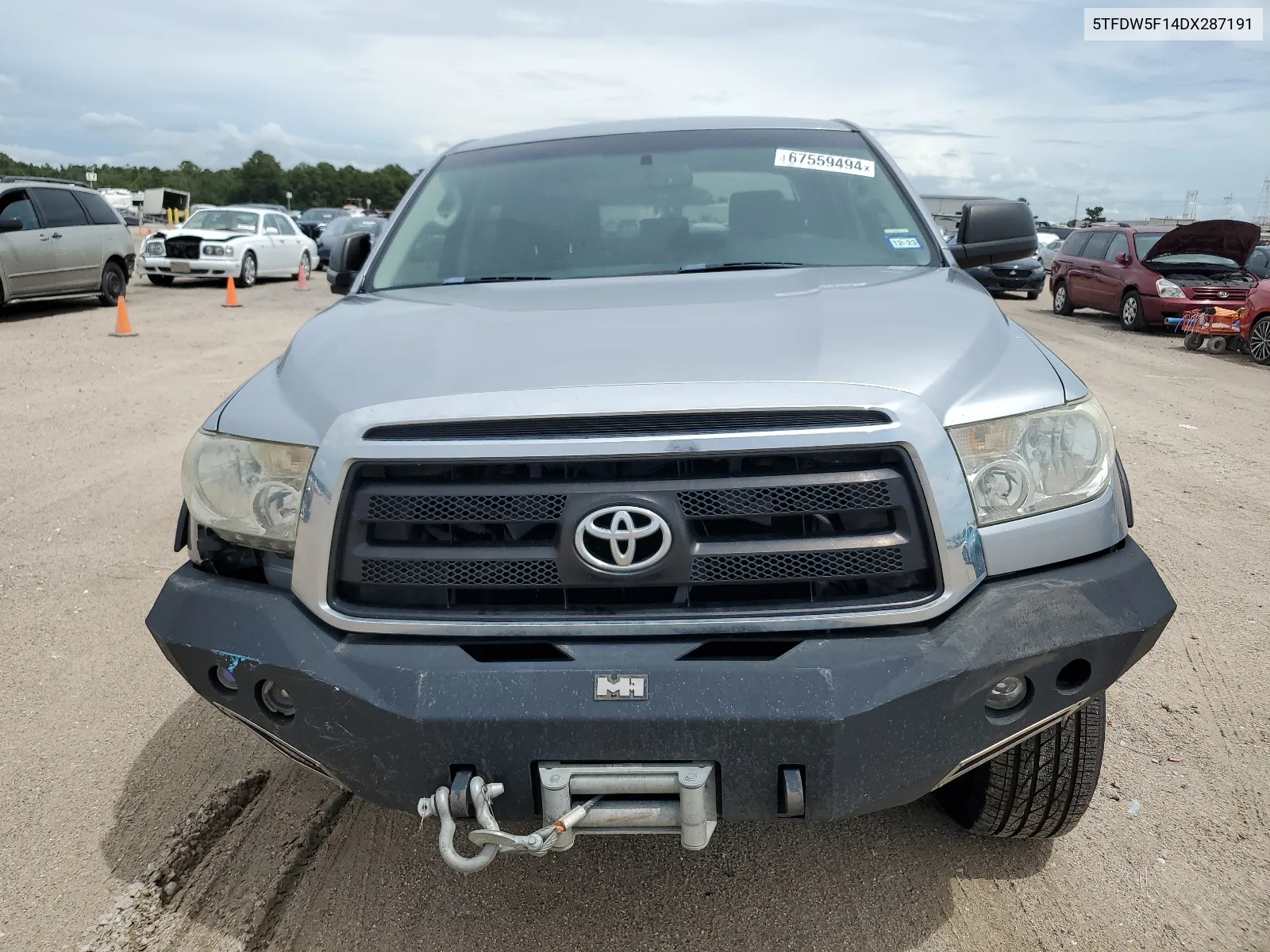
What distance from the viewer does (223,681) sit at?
221 centimetres

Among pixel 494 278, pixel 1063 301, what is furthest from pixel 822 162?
pixel 1063 301

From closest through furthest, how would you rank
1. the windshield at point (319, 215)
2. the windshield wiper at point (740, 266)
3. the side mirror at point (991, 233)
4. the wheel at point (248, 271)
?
1. the windshield wiper at point (740, 266)
2. the side mirror at point (991, 233)
3. the wheel at point (248, 271)
4. the windshield at point (319, 215)

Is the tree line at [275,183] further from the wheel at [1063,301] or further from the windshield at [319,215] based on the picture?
the wheel at [1063,301]

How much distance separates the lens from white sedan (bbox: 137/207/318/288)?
19984 millimetres

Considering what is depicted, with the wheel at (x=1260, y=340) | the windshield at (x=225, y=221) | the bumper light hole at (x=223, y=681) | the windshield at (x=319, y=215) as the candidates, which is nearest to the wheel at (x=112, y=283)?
the windshield at (x=225, y=221)

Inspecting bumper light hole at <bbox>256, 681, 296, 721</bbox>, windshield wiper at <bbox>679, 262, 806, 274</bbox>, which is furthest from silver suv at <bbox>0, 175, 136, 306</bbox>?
bumper light hole at <bbox>256, 681, 296, 721</bbox>

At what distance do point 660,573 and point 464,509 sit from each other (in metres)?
0.40

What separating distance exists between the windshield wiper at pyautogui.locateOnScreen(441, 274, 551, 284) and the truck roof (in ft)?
2.77

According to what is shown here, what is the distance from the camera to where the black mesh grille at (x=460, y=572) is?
80.7 inches

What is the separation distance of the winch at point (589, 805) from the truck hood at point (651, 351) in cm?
69

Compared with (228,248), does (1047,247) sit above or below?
below

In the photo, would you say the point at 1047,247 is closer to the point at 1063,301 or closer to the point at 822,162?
the point at 1063,301

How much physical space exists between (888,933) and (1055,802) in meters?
0.52

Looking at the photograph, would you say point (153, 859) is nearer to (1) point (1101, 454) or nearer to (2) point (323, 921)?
(2) point (323, 921)
